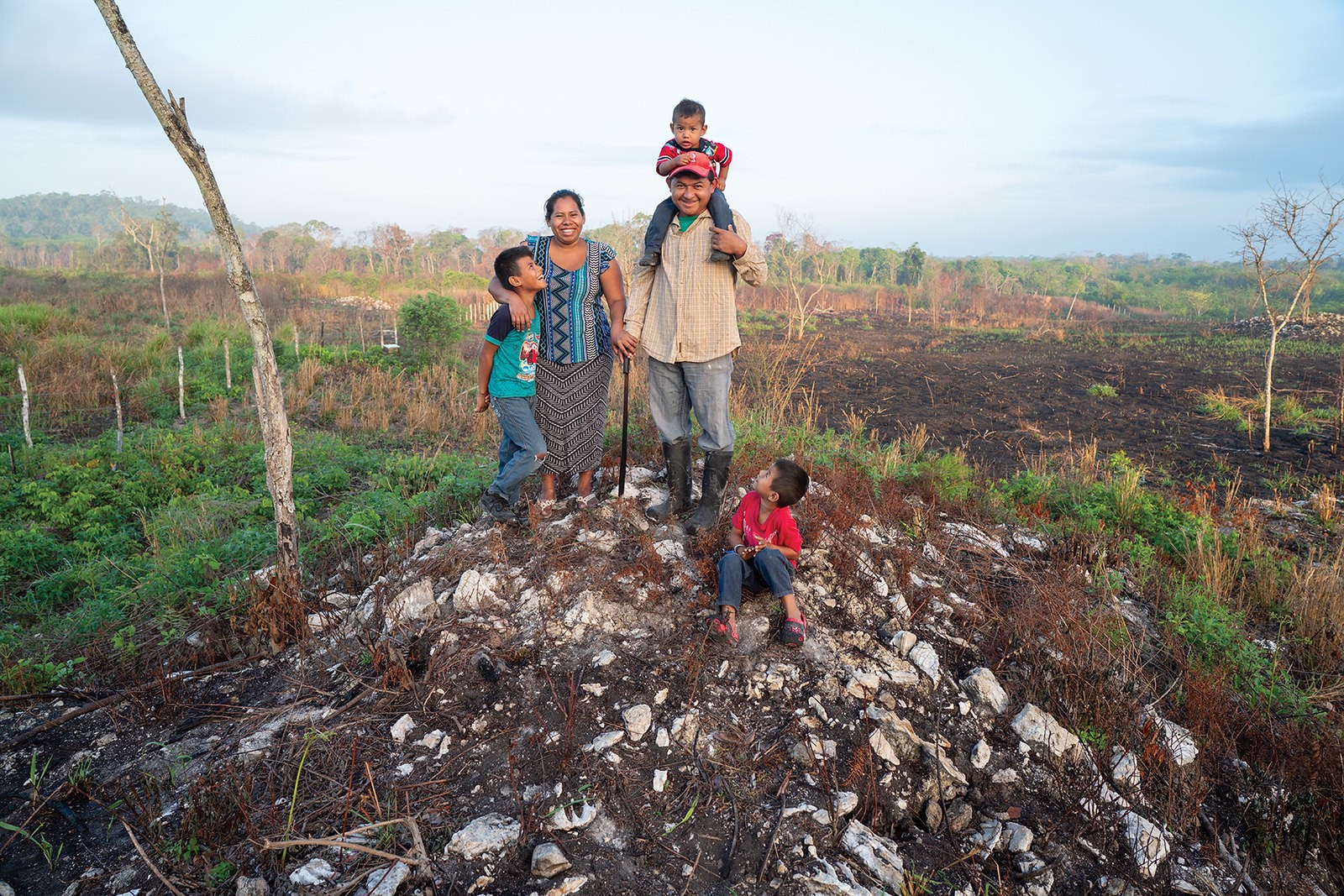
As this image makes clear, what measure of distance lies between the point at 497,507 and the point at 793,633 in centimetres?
179

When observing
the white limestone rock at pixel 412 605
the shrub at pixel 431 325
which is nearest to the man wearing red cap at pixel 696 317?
the white limestone rock at pixel 412 605

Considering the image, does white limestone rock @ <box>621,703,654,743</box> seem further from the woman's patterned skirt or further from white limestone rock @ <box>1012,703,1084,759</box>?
the woman's patterned skirt

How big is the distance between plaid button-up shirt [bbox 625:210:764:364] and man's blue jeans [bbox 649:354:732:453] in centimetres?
8

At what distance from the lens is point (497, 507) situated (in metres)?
3.79

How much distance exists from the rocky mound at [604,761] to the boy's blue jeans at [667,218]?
1515mm

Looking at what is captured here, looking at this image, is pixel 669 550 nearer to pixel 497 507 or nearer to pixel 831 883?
pixel 497 507

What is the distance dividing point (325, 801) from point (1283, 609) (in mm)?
5160

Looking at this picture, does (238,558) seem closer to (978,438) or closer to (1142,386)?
(978,438)

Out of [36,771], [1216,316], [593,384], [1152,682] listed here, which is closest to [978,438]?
[1152,682]

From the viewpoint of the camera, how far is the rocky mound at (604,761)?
2.10 meters

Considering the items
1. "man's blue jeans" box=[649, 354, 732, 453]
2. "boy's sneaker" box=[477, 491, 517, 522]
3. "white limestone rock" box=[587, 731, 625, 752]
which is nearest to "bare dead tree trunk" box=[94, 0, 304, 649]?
"boy's sneaker" box=[477, 491, 517, 522]

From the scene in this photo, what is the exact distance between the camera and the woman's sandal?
286cm

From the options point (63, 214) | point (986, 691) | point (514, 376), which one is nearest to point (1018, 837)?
point (986, 691)

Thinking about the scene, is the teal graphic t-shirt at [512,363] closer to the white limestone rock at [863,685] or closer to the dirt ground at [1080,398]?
the white limestone rock at [863,685]
